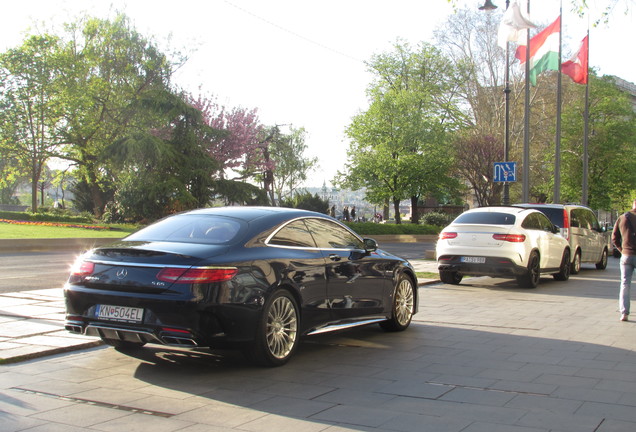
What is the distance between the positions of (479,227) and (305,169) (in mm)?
59863

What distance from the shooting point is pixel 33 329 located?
26.1ft

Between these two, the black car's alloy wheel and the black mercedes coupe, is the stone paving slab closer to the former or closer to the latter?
the black mercedes coupe

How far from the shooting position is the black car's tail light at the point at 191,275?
19.2 ft

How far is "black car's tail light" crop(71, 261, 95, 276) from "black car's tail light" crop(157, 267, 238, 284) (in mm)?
787

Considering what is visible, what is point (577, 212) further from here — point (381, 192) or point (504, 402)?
point (381, 192)

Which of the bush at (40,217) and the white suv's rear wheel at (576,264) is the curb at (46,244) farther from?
the white suv's rear wheel at (576,264)

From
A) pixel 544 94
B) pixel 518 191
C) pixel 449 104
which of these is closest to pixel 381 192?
pixel 449 104

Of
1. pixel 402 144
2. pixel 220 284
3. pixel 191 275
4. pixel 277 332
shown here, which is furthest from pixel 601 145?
pixel 191 275

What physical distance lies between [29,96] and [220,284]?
4237 cm

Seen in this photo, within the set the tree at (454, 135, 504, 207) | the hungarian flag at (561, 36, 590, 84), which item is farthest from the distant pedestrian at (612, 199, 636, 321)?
the tree at (454, 135, 504, 207)

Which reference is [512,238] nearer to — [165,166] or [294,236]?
[294,236]

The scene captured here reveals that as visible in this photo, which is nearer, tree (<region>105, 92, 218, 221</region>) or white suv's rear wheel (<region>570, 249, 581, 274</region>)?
white suv's rear wheel (<region>570, 249, 581, 274</region>)

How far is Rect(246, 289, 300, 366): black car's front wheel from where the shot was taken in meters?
6.23

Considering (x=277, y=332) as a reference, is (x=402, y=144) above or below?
above
